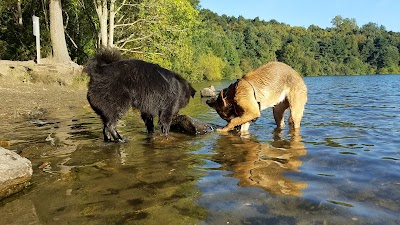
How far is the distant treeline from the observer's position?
81.7ft

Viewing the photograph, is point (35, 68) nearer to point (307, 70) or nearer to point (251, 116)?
point (251, 116)

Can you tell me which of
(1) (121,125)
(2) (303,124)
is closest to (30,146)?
(1) (121,125)

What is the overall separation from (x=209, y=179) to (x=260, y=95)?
385 centimetres

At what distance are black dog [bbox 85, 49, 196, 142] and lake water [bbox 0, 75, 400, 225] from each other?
1.79 feet

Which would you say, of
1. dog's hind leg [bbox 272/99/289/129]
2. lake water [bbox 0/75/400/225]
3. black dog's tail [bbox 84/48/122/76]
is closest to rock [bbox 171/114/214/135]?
lake water [bbox 0/75/400/225]

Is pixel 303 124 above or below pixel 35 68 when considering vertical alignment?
below

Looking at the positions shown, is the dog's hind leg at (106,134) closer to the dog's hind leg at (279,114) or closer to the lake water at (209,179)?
the lake water at (209,179)

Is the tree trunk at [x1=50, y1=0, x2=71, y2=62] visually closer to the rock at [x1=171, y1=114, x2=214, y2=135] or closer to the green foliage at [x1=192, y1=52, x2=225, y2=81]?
the rock at [x1=171, y1=114, x2=214, y2=135]

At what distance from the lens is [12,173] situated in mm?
3814

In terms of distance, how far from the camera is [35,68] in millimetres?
16094

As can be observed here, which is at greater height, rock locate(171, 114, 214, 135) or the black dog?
the black dog

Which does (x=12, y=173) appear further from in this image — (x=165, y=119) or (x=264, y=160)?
(x=165, y=119)

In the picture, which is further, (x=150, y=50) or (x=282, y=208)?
(x=150, y=50)

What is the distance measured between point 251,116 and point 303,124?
7.97 feet
